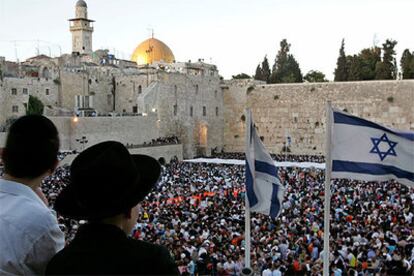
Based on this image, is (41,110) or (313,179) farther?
(41,110)

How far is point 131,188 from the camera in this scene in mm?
1515

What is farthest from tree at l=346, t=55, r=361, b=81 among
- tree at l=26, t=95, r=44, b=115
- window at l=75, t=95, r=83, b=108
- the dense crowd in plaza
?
tree at l=26, t=95, r=44, b=115

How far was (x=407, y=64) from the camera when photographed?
38.3m

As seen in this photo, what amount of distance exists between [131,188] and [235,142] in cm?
3635

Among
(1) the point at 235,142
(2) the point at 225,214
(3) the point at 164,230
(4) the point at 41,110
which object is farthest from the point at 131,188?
(1) the point at 235,142

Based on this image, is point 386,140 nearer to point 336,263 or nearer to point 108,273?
point 336,263

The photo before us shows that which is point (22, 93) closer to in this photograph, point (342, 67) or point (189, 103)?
point (189, 103)

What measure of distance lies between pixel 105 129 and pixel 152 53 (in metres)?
17.5

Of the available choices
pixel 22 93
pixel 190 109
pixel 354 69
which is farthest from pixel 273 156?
pixel 22 93

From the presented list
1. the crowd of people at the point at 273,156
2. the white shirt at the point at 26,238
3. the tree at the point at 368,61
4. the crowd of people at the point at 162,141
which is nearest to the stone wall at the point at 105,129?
the crowd of people at the point at 162,141

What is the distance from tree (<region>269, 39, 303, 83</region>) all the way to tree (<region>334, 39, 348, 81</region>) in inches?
280

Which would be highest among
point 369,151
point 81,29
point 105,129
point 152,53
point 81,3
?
point 81,3

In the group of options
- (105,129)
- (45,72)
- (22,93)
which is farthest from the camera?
(45,72)

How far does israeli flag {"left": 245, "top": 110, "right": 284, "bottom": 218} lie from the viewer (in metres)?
6.12
